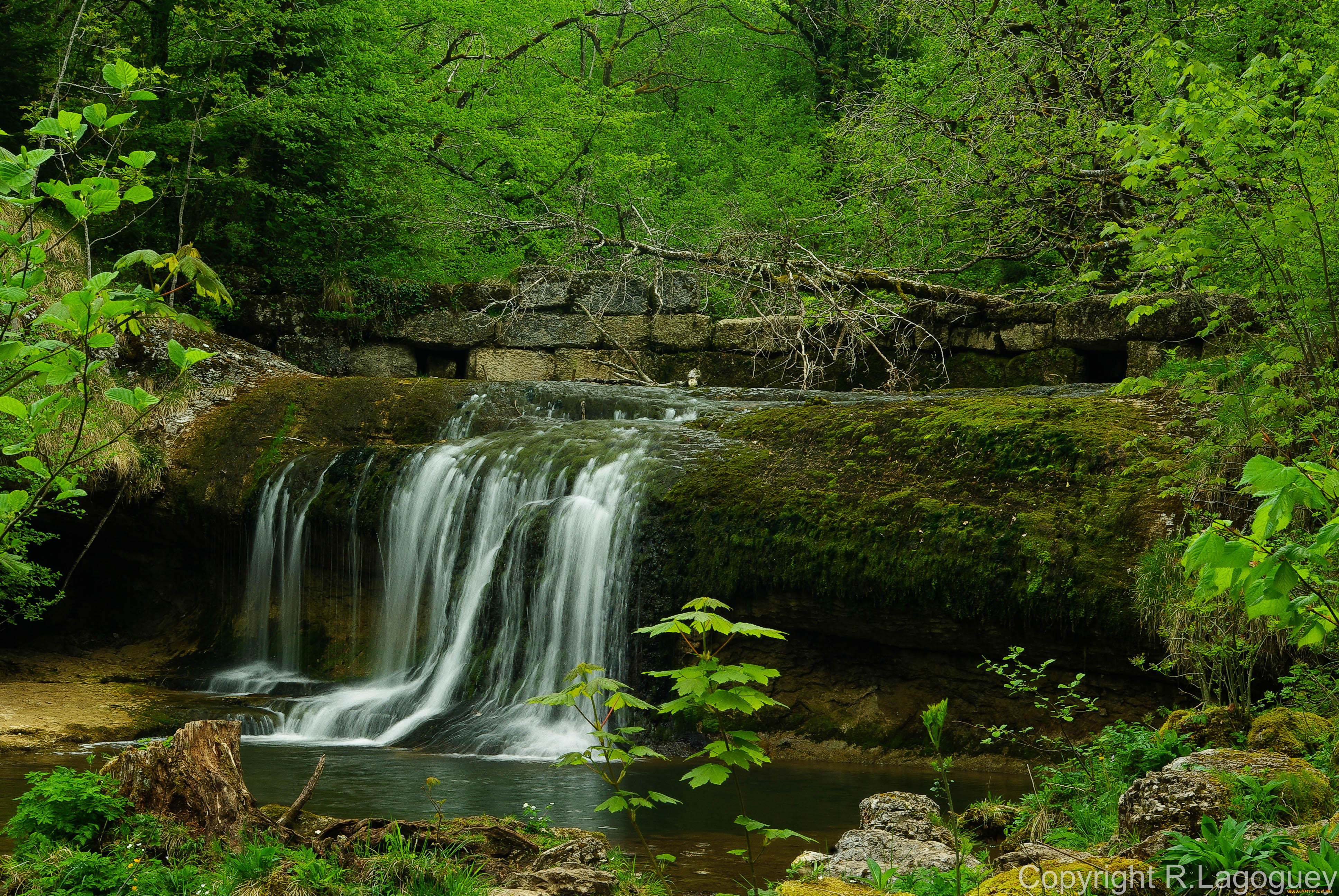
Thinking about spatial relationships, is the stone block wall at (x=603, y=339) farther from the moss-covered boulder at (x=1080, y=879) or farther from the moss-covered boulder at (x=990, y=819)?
the moss-covered boulder at (x=1080, y=879)

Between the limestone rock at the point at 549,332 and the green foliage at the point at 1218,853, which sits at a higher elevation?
the limestone rock at the point at 549,332

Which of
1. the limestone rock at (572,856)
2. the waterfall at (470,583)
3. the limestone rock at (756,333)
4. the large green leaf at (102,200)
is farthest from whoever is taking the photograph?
the limestone rock at (756,333)

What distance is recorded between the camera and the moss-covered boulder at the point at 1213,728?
4.75 metres

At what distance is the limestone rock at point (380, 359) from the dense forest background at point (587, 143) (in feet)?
2.00

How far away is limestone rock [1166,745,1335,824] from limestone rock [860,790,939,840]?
1.12 m

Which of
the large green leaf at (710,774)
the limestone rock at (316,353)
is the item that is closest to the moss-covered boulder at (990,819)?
the large green leaf at (710,774)

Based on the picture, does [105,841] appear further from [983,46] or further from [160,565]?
[983,46]

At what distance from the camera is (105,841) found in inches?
158

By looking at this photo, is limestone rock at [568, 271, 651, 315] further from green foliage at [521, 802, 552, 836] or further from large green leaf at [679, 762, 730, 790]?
large green leaf at [679, 762, 730, 790]

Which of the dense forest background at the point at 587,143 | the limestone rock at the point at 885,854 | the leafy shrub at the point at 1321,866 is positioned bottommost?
the limestone rock at the point at 885,854

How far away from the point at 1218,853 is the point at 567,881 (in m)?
2.37

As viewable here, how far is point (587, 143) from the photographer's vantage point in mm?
19562

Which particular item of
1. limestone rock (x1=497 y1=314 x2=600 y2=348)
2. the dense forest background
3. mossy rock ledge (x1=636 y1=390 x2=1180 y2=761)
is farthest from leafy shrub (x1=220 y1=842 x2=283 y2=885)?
limestone rock (x1=497 y1=314 x2=600 y2=348)

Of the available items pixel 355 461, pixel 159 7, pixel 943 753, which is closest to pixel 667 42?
pixel 159 7
